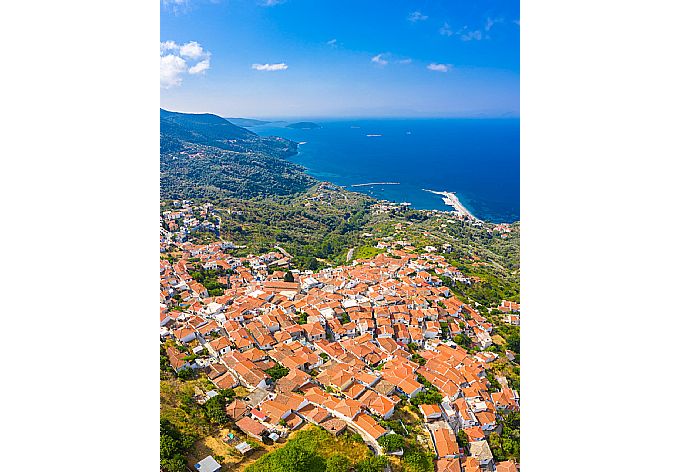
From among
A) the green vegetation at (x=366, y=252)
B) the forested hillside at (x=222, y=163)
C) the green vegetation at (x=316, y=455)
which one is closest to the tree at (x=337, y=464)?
the green vegetation at (x=316, y=455)

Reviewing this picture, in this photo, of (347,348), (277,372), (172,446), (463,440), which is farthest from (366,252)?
(172,446)

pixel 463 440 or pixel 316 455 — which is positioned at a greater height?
pixel 316 455

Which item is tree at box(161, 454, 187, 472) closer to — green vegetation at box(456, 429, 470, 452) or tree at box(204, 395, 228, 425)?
tree at box(204, 395, 228, 425)

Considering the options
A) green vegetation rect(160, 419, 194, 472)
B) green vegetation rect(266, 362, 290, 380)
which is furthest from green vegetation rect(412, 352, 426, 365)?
green vegetation rect(160, 419, 194, 472)

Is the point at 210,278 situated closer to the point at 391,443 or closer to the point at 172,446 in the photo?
the point at 172,446
